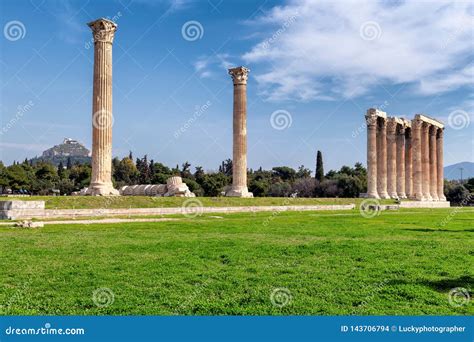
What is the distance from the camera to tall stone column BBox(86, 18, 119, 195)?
3291cm

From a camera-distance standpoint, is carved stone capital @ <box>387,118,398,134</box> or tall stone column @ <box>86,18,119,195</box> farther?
carved stone capital @ <box>387,118,398,134</box>

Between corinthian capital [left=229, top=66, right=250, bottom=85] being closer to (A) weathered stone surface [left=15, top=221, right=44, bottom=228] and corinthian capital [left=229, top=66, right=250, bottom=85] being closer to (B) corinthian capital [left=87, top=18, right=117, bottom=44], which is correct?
(B) corinthian capital [left=87, top=18, right=117, bottom=44]

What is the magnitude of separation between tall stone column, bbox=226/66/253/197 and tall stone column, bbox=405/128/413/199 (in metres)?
27.5

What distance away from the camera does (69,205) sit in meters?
27.5

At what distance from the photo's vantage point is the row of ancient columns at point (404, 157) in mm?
56219

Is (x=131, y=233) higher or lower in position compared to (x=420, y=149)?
lower

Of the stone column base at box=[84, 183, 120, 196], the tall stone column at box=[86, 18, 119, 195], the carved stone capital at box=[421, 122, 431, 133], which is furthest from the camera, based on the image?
the carved stone capital at box=[421, 122, 431, 133]

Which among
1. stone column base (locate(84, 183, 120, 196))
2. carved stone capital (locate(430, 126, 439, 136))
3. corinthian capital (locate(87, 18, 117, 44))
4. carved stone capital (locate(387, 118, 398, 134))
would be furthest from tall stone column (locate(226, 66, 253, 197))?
carved stone capital (locate(430, 126, 439, 136))

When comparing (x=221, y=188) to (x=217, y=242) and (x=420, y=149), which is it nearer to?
(x=420, y=149)

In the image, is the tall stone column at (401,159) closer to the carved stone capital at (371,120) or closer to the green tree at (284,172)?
the carved stone capital at (371,120)

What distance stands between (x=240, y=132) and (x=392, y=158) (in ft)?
79.1

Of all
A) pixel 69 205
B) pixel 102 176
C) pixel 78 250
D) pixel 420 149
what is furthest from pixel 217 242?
pixel 420 149

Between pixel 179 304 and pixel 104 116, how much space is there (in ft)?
89.8

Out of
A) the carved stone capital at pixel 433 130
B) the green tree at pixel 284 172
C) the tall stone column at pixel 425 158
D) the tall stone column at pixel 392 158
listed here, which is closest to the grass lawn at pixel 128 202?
the tall stone column at pixel 392 158
